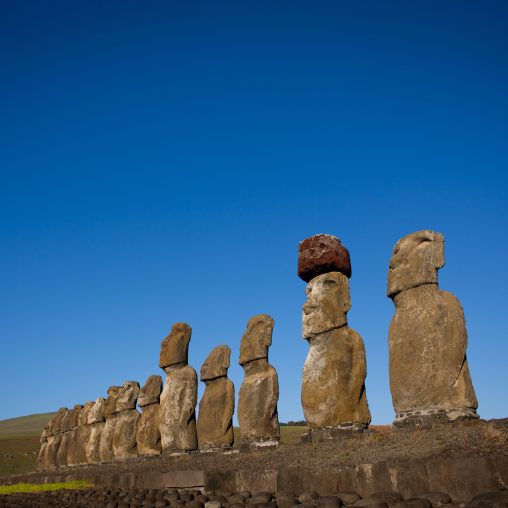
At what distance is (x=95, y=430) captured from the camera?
24.4m

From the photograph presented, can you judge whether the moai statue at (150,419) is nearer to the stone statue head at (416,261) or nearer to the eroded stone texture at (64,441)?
the eroded stone texture at (64,441)

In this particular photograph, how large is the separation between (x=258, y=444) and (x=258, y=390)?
4.32 feet

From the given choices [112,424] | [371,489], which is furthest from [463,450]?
[112,424]

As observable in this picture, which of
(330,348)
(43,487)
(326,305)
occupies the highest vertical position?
(326,305)

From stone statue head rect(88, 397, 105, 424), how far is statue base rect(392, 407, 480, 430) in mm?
17850

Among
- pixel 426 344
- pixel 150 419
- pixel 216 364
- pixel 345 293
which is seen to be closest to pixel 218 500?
pixel 426 344

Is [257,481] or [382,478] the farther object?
[257,481]

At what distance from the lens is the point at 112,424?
22.8 m

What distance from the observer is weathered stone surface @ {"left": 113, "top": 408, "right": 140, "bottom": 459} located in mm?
20500

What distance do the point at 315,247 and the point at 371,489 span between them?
686cm

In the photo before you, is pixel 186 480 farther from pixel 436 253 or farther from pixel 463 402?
pixel 436 253

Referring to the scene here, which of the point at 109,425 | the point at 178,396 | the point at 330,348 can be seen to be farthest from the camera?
the point at 109,425

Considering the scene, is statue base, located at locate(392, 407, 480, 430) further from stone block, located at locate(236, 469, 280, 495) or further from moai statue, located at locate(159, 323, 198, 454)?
moai statue, located at locate(159, 323, 198, 454)

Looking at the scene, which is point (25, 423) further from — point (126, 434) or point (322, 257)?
point (322, 257)
